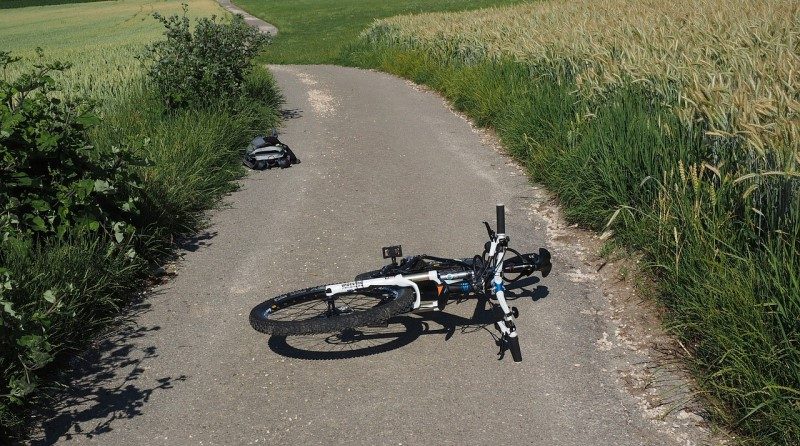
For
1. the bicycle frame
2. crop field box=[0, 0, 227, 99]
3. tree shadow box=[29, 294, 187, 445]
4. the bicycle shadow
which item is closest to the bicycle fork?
the bicycle frame

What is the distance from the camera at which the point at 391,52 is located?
1033 inches

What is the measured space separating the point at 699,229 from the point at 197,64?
9.69m

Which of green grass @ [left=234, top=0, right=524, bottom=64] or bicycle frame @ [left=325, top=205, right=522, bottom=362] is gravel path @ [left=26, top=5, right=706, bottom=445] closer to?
bicycle frame @ [left=325, top=205, right=522, bottom=362]

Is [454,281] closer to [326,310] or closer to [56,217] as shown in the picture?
[326,310]

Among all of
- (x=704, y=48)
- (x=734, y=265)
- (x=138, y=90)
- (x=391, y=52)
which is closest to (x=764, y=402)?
→ (x=734, y=265)

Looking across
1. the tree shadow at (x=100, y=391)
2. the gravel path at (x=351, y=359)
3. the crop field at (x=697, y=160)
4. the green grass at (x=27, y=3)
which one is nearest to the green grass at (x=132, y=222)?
the tree shadow at (x=100, y=391)

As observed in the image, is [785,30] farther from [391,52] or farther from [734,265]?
[391,52]

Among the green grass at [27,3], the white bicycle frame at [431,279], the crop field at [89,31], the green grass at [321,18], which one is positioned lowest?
the green grass at [321,18]

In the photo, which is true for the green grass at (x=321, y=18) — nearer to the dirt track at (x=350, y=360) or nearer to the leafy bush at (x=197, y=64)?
the leafy bush at (x=197, y=64)

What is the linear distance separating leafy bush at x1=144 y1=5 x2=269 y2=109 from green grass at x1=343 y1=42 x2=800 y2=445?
17.7 ft

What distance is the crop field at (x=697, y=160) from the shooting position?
4945 mm

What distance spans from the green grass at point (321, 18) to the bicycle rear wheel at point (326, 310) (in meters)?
26.0

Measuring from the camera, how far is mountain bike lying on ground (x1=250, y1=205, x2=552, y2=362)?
568 centimetres

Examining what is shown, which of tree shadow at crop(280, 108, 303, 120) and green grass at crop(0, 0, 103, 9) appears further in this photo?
green grass at crop(0, 0, 103, 9)
